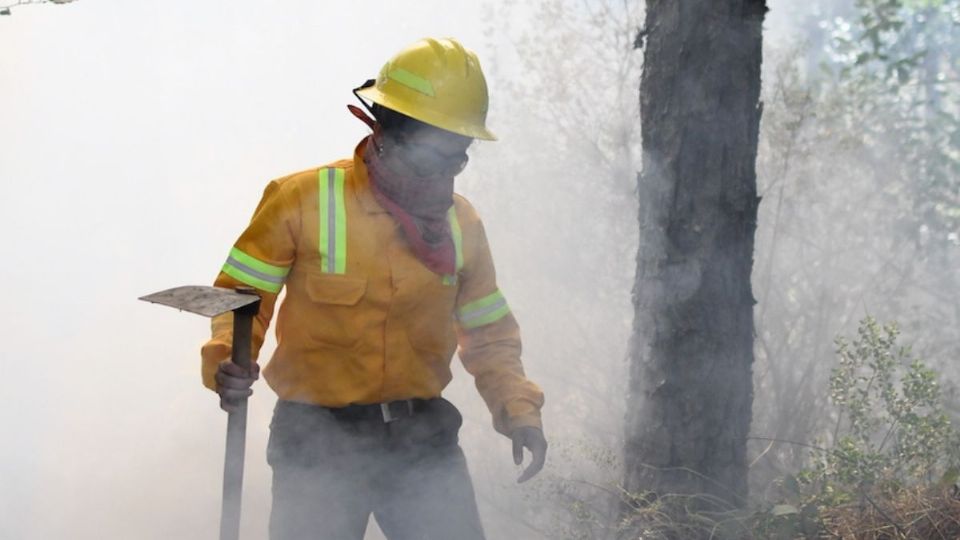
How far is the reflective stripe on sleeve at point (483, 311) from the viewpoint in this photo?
3.45m

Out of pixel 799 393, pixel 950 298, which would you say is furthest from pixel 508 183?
pixel 950 298

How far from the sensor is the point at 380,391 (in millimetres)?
3207

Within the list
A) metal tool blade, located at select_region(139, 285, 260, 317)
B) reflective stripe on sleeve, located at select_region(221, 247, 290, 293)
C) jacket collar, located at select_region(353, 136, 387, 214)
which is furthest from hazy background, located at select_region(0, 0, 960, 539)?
metal tool blade, located at select_region(139, 285, 260, 317)

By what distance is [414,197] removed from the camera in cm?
319

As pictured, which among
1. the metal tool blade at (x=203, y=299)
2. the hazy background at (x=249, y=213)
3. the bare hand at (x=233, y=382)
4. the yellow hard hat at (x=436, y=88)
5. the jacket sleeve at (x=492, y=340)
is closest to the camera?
the metal tool blade at (x=203, y=299)

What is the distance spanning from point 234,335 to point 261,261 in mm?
232

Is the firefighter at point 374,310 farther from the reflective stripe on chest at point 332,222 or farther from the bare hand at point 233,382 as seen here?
the bare hand at point 233,382

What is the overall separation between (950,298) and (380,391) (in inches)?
135

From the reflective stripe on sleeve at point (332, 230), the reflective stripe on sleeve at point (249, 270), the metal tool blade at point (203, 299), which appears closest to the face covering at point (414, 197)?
the reflective stripe on sleeve at point (332, 230)

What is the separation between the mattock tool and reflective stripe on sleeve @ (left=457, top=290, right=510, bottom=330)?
68 centimetres

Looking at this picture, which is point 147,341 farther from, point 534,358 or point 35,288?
point 534,358

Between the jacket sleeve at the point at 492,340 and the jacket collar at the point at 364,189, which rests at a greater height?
the jacket collar at the point at 364,189

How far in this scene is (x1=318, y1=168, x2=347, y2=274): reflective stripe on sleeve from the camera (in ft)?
10.3

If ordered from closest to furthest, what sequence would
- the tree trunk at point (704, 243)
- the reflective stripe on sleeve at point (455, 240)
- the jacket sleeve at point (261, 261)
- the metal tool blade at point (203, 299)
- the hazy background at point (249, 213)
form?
the metal tool blade at point (203, 299) < the jacket sleeve at point (261, 261) < the reflective stripe on sleeve at point (455, 240) < the tree trunk at point (704, 243) < the hazy background at point (249, 213)
